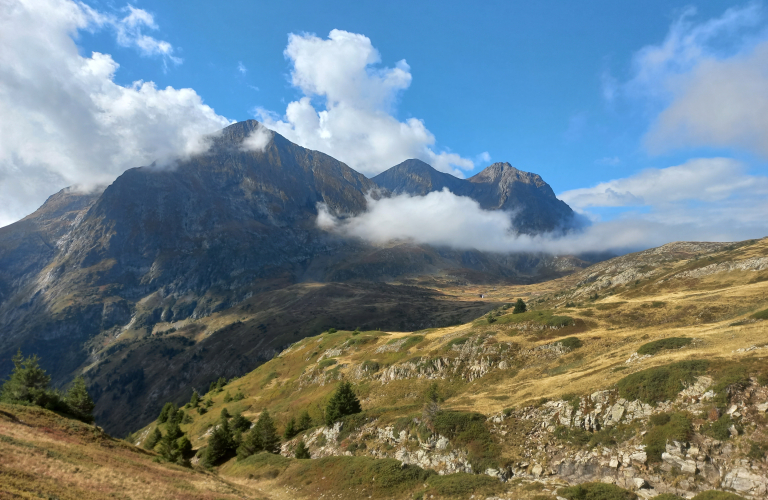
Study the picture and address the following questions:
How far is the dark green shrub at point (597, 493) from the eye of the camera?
23.1 metres

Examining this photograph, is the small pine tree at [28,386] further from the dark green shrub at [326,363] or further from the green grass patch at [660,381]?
the green grass patch at [660,381]

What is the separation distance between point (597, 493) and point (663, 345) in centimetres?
2751

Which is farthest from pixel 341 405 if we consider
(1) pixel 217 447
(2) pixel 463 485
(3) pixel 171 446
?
(3) pixel 171 446

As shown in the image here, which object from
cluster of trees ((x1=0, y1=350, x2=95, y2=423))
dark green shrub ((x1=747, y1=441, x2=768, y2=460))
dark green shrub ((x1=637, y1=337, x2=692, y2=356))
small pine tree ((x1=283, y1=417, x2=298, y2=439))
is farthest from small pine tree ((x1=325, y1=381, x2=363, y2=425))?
dark green shrub ((x1=747, y1=441, x2=768, y2=460))

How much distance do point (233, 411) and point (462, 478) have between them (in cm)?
7280

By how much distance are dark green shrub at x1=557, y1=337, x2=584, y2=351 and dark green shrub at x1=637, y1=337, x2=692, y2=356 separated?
40.3 feet

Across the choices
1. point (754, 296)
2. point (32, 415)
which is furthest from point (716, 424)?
point (32, 415)

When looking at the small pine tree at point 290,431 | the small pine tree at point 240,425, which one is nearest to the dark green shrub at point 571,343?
the small pine tree at point 290,431

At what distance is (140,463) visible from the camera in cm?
3269

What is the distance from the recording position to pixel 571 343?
184ft

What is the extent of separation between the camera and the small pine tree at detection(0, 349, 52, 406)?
145 ft

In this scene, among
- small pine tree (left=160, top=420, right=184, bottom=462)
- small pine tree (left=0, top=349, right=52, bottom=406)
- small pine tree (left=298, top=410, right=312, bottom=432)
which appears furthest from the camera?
small pine tree (left=298, top=410, right=312, bottom=432)

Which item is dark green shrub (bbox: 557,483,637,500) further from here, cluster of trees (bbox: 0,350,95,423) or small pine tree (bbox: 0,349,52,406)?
small pine tree (bbox: 0,349,52,406)

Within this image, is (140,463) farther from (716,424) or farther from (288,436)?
(716,424)
